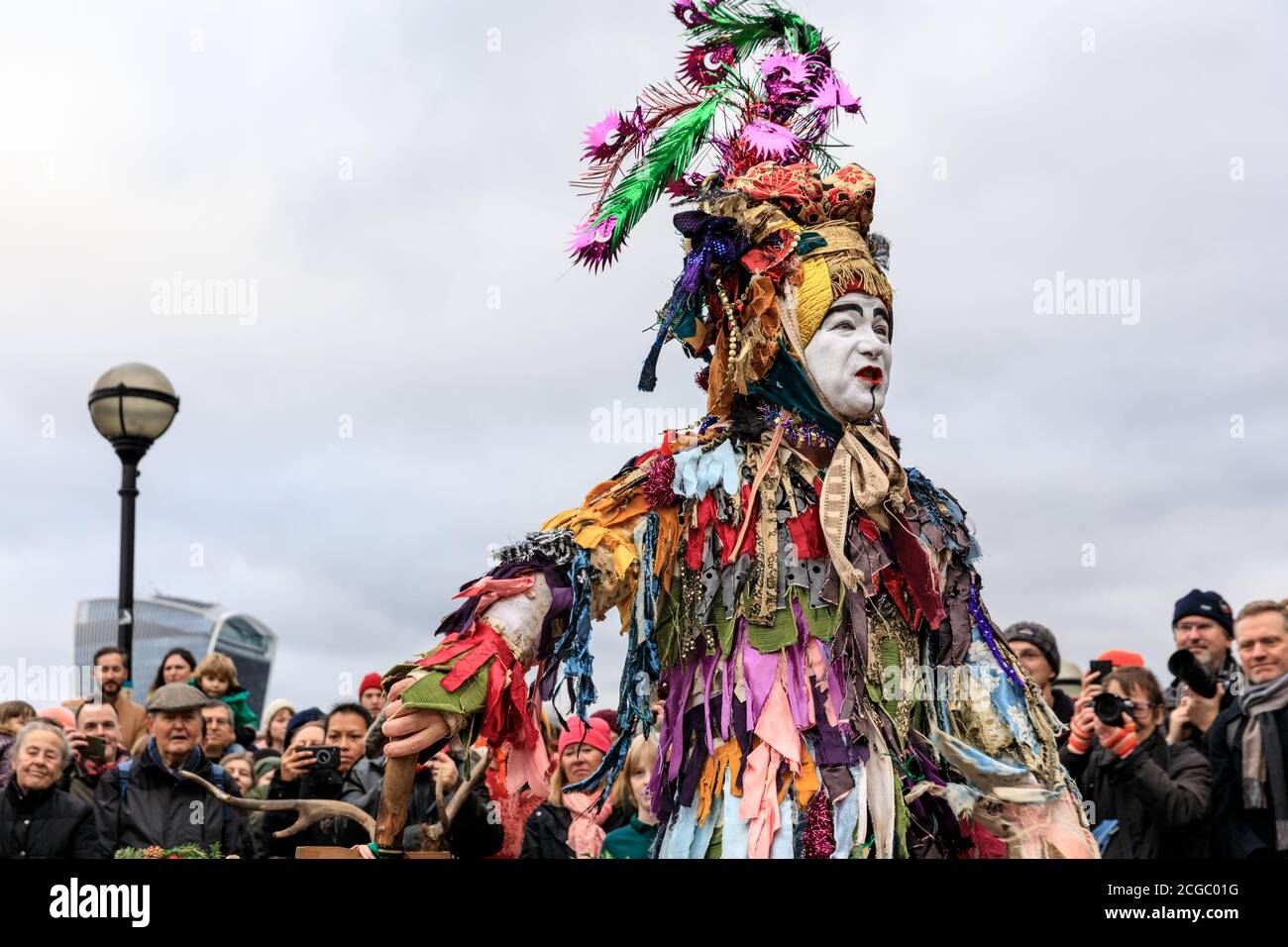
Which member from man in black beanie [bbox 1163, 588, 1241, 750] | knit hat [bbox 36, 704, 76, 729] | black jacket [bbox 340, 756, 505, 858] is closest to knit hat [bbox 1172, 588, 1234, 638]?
man in black beanie [bbox 1163, 588, 1241, 750]

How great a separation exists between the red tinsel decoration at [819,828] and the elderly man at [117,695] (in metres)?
4.33

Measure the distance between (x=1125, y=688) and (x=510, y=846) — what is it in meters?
2.32

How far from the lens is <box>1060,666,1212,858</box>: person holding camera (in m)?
5.26

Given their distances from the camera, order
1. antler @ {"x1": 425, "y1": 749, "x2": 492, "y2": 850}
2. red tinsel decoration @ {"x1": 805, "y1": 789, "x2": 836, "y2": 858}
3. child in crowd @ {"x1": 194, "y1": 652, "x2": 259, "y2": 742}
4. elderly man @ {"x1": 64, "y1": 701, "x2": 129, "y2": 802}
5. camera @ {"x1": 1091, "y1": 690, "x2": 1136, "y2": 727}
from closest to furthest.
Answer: red tinsel decoration @ {"x1": 805, "y1": 789, "x2": 836, "y2": 858}, antler @ {"x1": 425, "y1": 749, "x2": 492, "y2": 850}, camera @ {"x1": 1091, "y1": 690, "x2": 1136, "y2": 727}, elderly man @ {"x1": 64, "y1": 701, "x2": 129, "y2": 802}, child in crowd @ {"x1": 194, "y1": 652, "x2": 259, "y2": 742}

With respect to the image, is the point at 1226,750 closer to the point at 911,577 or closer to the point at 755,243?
the point at 911,577

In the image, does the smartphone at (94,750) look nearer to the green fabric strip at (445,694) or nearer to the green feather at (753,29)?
the green fabric strip at (445,694)

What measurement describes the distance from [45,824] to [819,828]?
3.28 m

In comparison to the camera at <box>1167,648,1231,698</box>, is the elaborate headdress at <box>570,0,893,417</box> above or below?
above

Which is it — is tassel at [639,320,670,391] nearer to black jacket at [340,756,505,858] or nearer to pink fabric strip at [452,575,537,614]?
pink fabric strip at [452,575,537,614]

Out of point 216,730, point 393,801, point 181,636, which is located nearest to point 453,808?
point 393,801

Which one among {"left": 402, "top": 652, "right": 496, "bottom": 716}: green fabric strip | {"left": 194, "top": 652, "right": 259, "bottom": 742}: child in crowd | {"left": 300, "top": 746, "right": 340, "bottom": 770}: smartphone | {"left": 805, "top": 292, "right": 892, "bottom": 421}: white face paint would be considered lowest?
{"left": 300, "top": 746, "right": 340, "bottom": 770}: smartphone

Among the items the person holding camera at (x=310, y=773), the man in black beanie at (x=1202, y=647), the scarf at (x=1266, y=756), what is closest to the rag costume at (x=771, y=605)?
the scarf at (x=1266, y=756)
